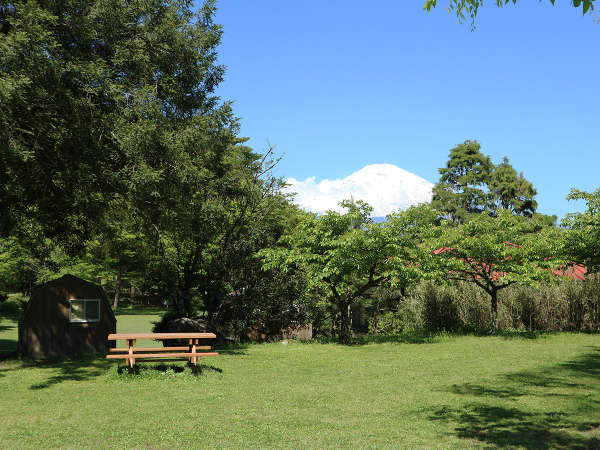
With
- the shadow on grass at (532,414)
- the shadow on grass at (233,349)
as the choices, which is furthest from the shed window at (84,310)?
the shadow on grass at (532,414)

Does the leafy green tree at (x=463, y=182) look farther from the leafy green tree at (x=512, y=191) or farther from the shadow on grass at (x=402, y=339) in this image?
the shadow on grass at (x=402, y=339)

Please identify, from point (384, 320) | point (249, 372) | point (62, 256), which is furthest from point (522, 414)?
point (62, 256)

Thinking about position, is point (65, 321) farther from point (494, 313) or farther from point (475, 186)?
point (475, 186)

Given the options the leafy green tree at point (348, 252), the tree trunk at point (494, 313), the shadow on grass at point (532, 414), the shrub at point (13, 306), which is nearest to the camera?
the shadow on grass at point (532, 414)

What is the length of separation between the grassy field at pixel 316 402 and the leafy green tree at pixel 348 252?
13.5 feet

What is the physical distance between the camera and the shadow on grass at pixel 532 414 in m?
6.45

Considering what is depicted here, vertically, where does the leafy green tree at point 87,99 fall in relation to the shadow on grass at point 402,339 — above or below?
above

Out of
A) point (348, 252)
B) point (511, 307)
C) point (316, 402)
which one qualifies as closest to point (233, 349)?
point (348, 252)

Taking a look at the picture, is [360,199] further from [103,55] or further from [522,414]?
[522,414]

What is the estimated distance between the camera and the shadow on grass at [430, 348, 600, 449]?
21.2 ft

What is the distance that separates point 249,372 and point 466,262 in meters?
12.0

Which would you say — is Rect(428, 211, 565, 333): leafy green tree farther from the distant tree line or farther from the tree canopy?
the tree canopy

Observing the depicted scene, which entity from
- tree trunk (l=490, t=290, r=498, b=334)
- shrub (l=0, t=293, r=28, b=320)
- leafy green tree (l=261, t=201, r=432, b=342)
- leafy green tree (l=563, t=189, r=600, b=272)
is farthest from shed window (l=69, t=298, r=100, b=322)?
shrub (l=0, t=293, r=28, b=320)

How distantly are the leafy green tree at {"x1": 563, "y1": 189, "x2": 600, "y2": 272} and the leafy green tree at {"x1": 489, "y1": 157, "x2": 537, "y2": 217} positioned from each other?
34342mm
